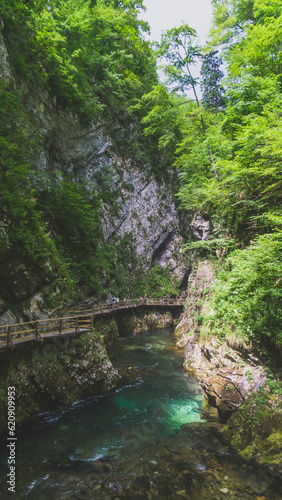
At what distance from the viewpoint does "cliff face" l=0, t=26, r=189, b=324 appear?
28.7ft

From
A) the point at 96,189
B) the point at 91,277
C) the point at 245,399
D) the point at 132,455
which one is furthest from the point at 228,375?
the point at 96,189

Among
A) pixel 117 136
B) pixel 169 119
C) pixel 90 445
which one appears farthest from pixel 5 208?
pixel 117 136

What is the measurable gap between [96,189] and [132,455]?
61.1ft

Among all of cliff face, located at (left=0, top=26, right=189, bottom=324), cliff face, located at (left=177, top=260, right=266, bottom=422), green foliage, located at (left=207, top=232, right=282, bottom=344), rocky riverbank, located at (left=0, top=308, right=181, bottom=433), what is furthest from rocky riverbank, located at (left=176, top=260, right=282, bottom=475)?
cliff face, located at (left=0, top=26, right=189, bottom=324)

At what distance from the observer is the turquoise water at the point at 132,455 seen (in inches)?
201

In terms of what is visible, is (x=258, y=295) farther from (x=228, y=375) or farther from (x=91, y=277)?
(x=91, y=277)

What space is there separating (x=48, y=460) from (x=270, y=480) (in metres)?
5.76

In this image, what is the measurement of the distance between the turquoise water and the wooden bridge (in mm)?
2982

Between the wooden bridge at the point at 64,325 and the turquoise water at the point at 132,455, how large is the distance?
2982mm

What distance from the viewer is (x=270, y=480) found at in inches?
196

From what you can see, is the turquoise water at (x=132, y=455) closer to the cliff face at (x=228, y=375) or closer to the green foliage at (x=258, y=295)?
the cliff face at (x=228, y=375)

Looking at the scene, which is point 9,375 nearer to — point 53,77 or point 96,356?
point 96,356

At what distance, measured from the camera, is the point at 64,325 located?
397 inches

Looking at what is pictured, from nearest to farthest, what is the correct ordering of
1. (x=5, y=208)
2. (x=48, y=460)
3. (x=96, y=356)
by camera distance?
(x=48, y=460) < (x=5, y=208) < (x=96, y=356)
